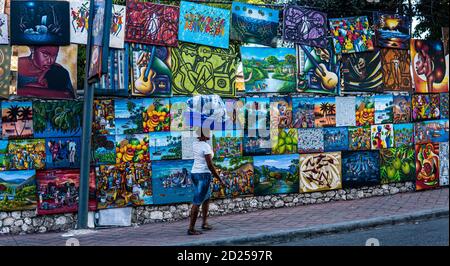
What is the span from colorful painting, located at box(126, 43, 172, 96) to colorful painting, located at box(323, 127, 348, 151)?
3239 millimetres

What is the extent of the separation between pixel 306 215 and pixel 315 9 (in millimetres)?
4032

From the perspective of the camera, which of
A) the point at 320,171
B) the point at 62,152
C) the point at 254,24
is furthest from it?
the point at 320,171

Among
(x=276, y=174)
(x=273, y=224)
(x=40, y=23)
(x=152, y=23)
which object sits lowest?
(x=273, y=224)

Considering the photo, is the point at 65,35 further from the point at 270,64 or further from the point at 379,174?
the point at 379,174

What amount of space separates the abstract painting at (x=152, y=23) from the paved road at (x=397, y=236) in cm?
411

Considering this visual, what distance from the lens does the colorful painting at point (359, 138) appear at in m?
10.5

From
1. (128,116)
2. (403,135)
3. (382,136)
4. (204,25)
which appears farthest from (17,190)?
(403,135)

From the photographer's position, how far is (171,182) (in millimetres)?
9180

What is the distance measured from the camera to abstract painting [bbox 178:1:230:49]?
9316 millimetres

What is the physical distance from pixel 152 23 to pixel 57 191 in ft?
10.6

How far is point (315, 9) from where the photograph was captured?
10281mm

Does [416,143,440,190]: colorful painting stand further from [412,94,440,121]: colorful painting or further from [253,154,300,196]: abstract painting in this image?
[253,154,300,196]: abstract painting

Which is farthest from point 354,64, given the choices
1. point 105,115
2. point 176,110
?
point 105,115

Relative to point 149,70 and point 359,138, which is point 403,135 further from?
point 149,70
